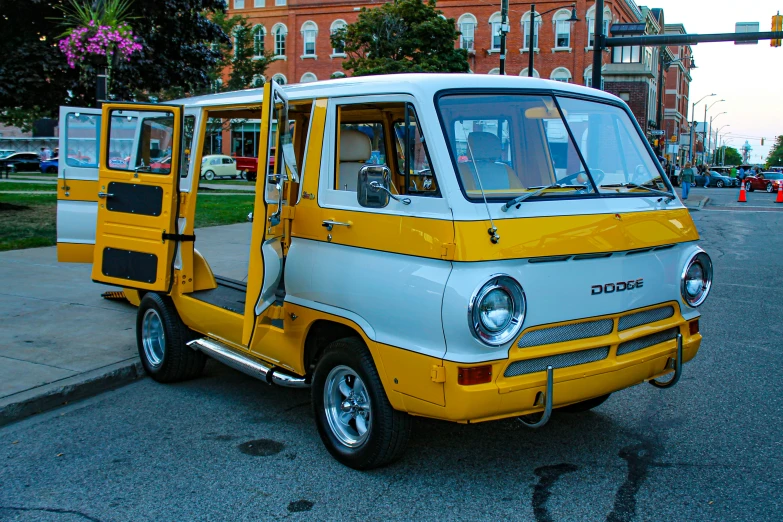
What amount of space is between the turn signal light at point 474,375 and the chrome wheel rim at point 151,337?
11.2 ft

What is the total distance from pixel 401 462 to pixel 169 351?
242 centimetres

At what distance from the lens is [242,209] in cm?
2086

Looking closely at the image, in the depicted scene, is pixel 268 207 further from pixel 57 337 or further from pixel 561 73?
pixel 561 73

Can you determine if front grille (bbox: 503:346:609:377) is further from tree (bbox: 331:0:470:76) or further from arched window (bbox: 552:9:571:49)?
arched window (bbox: 552:9:571:49)

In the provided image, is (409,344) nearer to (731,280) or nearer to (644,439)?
(644,439)

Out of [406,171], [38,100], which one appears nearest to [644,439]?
[406,171]

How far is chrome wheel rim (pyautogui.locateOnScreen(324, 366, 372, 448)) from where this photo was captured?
4.26 meters

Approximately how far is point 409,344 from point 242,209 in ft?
58.1

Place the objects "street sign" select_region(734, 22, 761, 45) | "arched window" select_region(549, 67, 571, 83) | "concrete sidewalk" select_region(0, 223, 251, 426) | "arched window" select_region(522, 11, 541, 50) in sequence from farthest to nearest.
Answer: "arched window" select_region(549, 67, 571, 83), "arched window" select_region(522, 11, 541, 50), "street sign" select_region(734, 22, 761, 45), "concrete sidewalk" select_region(0, 223, 251, 426)

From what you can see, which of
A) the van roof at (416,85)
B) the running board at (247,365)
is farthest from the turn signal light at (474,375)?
the van roof at (416,85)

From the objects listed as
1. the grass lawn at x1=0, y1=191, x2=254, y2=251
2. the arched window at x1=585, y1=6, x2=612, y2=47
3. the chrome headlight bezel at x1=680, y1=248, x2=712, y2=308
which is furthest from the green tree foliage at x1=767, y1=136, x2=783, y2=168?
the chrome headlight bezel at x1=680, y1=248, x2=712, y2=308

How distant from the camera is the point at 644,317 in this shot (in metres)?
4.28

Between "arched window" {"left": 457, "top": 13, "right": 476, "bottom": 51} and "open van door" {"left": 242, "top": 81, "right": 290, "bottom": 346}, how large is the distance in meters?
47.9

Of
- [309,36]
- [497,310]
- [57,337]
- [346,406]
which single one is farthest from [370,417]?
[309,36]
